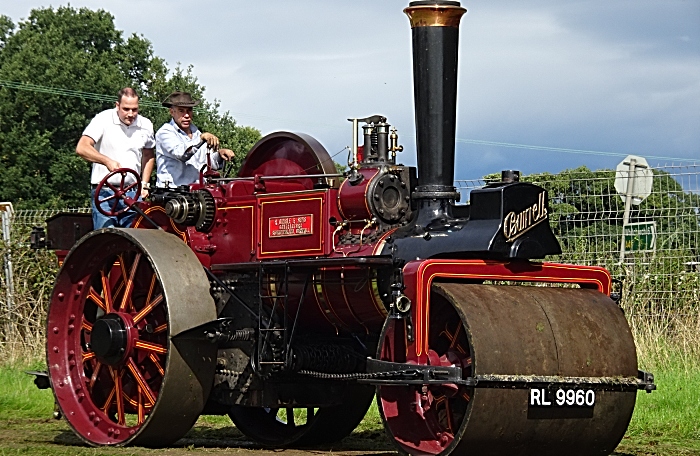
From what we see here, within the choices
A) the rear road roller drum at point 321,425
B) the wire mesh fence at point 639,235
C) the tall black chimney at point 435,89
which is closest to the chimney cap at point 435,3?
the tall black chimney at point 435,89

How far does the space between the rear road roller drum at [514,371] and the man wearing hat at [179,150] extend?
121 inches

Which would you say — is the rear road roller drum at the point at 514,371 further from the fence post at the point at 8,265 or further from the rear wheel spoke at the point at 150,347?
the fence post at the point at 8,265

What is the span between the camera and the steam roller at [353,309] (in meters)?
6.46

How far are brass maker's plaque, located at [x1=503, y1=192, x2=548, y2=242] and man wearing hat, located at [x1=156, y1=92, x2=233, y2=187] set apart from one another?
2960 mm

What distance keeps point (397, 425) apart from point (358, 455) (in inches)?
46.7

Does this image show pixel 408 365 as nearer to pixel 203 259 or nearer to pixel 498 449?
pixel 498 449

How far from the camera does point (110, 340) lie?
8.12m

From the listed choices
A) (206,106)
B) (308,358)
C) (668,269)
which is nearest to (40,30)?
(206,106)

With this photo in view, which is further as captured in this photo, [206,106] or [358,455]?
[206,106]

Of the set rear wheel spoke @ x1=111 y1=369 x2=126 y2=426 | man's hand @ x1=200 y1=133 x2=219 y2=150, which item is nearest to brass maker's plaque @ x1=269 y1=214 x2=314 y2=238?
man's hand @ x1=200 y1=133 x2=219 y2=150

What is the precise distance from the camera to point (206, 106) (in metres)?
37.3

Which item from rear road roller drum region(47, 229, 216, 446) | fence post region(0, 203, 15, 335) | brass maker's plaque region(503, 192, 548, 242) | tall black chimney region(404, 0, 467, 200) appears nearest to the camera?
brass maker's plaque region(503, 192, 548, 242)

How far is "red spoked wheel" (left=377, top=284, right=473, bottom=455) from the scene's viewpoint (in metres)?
6.58

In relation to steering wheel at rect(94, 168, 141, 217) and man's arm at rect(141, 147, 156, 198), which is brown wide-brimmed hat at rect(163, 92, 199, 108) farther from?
steering wheel at rect(94, 168, 141, 217)
